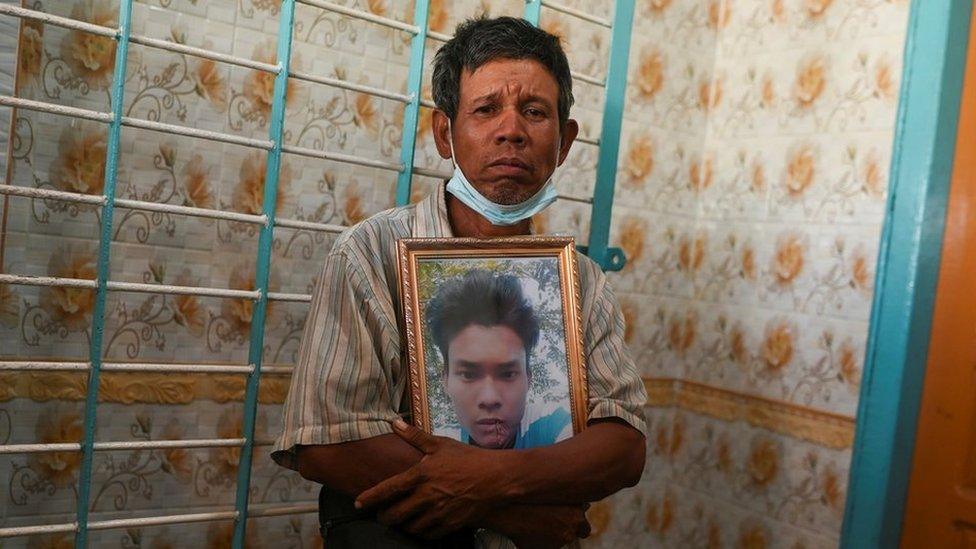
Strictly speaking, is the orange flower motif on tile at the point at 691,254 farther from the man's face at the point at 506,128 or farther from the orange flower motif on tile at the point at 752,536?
the man's face at the point at 506,128

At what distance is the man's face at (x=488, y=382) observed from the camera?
1.40 metres

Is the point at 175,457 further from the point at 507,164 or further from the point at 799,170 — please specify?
the point at 799,170

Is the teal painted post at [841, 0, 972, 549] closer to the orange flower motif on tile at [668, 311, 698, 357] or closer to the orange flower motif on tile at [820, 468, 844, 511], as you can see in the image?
the orange flower motif on tile at [820, 468, 844, 511]

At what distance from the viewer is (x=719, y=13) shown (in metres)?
2.85

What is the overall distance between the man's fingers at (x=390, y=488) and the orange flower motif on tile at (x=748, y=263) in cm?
168

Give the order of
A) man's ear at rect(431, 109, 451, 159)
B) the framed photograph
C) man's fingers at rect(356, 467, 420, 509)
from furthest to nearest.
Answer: man's ear at rect(431, 109, 451, 159)
the framed photograph
man's fingers at rect(356, 467, 420, 509)

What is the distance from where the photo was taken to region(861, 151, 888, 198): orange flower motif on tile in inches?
89.3

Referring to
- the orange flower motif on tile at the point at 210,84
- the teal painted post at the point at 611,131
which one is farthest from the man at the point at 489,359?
the orange flower motif on tile at the point at 210,84

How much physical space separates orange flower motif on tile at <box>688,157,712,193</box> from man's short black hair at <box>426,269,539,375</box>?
1535mm

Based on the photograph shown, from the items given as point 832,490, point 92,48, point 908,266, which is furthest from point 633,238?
point 92,48

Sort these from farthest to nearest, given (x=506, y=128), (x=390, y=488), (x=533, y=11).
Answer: (x=533, y=11) → (x=506, y=128) → (x=390, y=488)

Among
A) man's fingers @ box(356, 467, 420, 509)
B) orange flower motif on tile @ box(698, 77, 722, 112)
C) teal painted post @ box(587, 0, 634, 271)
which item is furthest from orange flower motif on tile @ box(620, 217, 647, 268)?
man's fingers @ box(356, 467, 420, 509)

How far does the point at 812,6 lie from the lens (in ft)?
8.27

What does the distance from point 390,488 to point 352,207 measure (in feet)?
3.37
